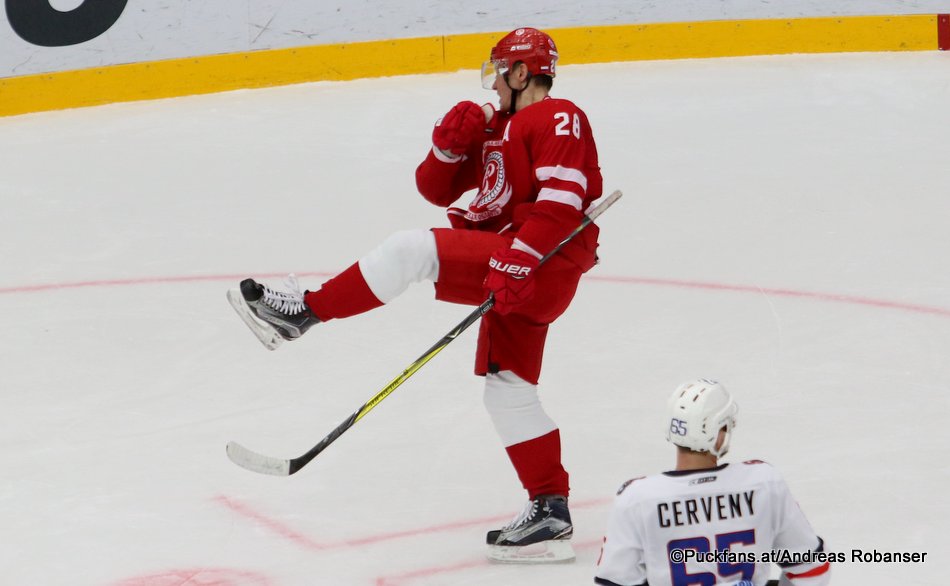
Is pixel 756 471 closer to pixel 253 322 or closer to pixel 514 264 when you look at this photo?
pixel 514 264

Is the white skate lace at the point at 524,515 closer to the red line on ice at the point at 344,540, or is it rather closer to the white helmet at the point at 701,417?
the red line on ice at the point at 344,540

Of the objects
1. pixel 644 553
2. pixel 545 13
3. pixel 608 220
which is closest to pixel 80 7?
pixel 545 13

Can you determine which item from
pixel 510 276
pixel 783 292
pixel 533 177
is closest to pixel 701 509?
pixel 510 276

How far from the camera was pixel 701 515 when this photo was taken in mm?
2160

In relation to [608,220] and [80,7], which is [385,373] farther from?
[80,7]

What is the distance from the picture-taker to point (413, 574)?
3.23 metres

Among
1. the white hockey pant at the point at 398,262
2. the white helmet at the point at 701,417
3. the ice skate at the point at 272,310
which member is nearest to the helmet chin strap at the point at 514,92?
the white hockey pant at the point at 398,262

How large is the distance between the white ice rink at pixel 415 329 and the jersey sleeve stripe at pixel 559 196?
84cm

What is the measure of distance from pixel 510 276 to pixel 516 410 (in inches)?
14.1

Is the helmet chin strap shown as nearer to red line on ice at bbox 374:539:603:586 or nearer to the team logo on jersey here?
the team logo on jersey

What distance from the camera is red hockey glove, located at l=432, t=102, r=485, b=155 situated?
342 centimetres

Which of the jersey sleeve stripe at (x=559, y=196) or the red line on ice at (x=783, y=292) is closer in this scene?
the jersey sleeve stripe at (x=559, y=196)

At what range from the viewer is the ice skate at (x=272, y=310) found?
128 inches

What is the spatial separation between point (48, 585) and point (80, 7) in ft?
15.4
